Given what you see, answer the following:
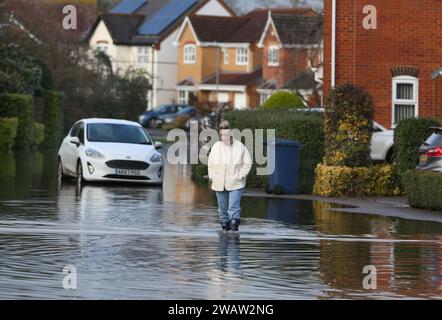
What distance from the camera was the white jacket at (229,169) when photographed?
1853 cm

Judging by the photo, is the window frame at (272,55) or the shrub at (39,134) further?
the window frame at (272,55)

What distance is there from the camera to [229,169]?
1853 centimetres

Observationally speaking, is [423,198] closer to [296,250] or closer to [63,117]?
[296,250]

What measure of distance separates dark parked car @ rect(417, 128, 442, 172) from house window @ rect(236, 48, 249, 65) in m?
73.2

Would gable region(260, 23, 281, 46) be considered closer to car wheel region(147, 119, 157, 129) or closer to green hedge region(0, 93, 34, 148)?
car wheel region(147, 119, 157, 129)

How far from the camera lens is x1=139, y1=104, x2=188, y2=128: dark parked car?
3369 inches

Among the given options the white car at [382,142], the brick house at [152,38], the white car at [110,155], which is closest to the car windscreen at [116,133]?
the white car at [110,155]

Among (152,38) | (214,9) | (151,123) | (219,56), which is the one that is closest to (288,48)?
(151,123)

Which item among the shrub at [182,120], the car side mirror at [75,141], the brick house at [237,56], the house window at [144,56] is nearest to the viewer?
the car side mirror at [75,141]

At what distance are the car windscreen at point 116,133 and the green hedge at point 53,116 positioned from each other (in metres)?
24.9

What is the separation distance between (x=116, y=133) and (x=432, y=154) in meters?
9.22

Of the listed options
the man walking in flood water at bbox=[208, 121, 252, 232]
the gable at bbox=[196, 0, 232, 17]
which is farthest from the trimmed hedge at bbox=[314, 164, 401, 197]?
the gable at bbox=[196, 0, 232, 17]

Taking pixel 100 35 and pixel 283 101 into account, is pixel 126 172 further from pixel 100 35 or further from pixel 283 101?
pixel 100 35

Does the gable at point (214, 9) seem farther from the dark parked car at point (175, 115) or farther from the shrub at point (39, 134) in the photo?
the shrub at point (39, 134)
